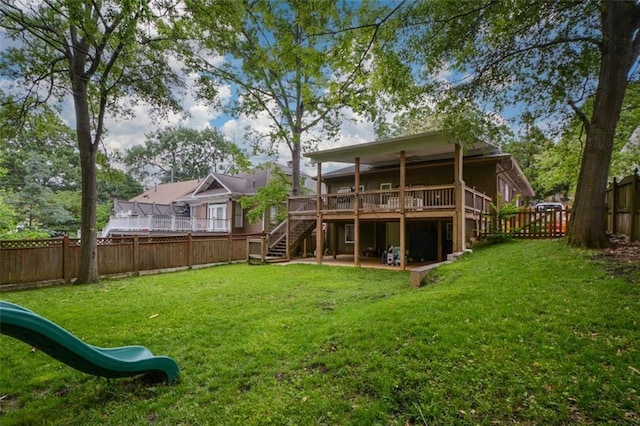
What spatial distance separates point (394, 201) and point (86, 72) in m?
11.7

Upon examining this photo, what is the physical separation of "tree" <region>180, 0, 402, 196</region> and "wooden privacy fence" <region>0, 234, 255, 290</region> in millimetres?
5974

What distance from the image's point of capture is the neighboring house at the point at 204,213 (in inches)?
855

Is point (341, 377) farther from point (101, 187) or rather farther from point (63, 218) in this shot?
point (101, 187)

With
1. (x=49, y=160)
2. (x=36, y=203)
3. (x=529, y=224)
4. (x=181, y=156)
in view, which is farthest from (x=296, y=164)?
(x=181, y=156)

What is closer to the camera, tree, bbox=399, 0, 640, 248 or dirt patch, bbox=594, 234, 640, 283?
dirt patch, bbox=594, 234, 640, 283

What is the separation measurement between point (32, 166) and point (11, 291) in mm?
18304

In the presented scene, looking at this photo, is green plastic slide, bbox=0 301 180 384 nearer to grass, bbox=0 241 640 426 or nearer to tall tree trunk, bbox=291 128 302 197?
grass, bbox=0 241 640 426

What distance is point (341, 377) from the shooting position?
355cm

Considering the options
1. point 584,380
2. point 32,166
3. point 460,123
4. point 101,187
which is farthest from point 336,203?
point 101,187

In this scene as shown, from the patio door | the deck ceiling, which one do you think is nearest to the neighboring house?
the patio door

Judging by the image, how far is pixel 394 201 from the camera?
43.5 ft

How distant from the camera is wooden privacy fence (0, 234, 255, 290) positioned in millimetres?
9797

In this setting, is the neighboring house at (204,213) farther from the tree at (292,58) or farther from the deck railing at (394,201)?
the deck railing at (394,201)

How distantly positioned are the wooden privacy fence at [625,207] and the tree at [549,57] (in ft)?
2.50
